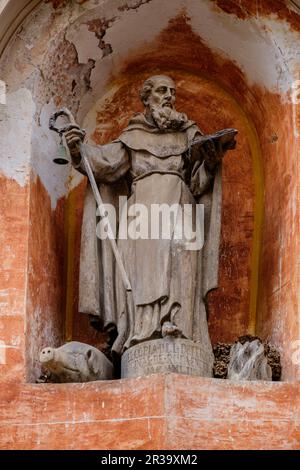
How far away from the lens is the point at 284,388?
11.2m

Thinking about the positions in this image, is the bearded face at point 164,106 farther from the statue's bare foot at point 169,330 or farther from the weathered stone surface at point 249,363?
the weathered stone surface at point 249,363

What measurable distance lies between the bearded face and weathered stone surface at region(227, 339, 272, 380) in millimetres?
1635

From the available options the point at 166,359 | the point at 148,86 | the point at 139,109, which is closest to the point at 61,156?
the point at 148,86

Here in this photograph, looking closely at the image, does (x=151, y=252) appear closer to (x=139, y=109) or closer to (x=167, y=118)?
(x=167, y=118)

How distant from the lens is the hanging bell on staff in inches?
475

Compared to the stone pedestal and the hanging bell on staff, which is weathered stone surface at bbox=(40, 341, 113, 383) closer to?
the stone pedestal

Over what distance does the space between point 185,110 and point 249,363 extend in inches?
93.9

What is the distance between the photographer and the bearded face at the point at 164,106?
480 inches

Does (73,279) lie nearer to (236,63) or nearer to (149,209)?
(149,209)

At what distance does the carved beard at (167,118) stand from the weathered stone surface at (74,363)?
167cm

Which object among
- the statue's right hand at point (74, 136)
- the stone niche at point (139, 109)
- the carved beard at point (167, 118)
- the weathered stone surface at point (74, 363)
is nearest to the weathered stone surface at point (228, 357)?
the stone niche at point (139, 109)

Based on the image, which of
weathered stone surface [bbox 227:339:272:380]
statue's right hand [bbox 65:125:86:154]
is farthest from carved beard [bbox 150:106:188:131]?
weathered stone surface [bbox 227:339:272:380]

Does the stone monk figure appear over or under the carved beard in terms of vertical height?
under

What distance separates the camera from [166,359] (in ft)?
37.0
